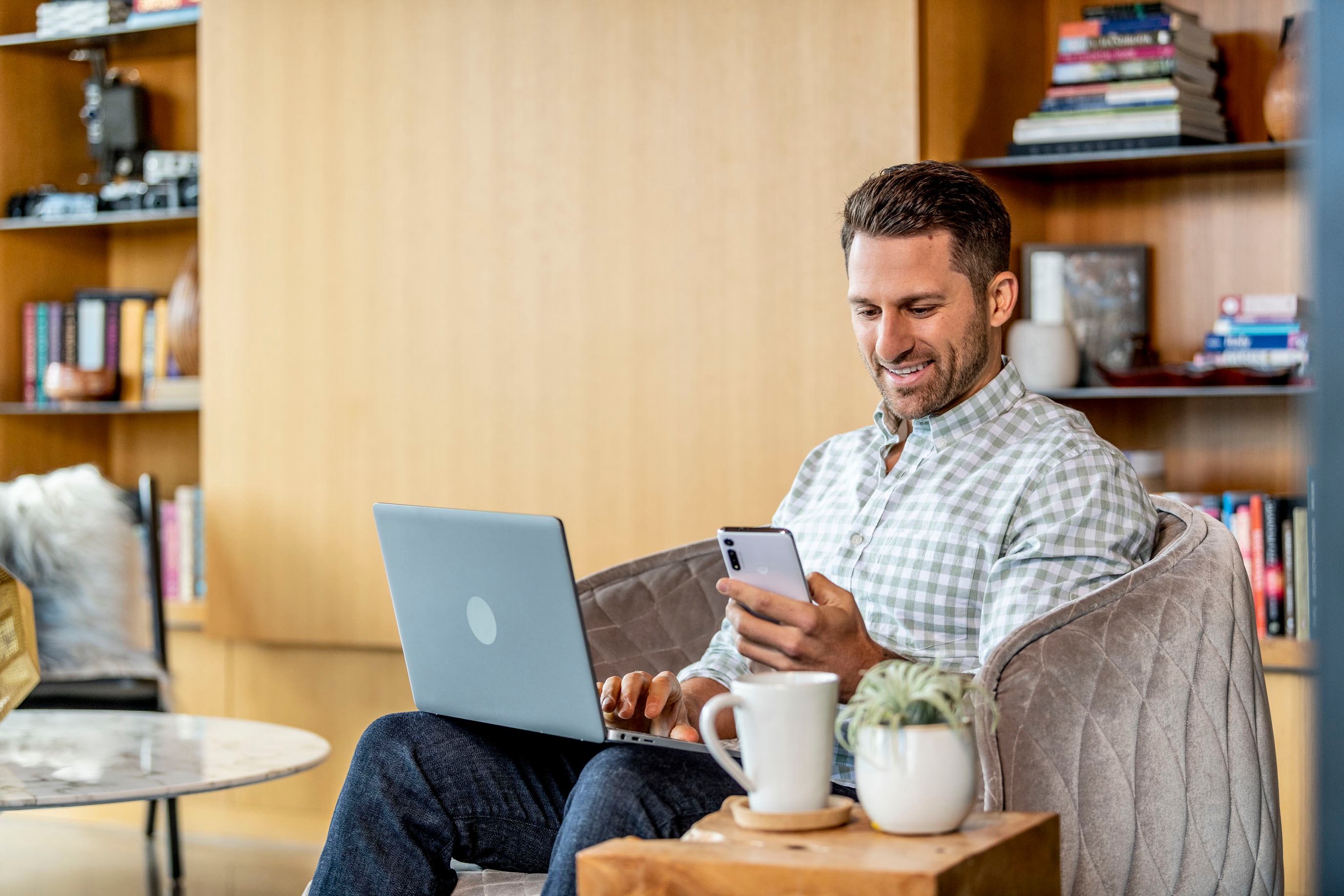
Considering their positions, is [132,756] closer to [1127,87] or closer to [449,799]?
[449,799]

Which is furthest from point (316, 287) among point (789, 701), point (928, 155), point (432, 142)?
point (789, 701)

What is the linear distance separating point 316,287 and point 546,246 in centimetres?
58

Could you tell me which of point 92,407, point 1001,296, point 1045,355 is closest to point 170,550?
point 92,407

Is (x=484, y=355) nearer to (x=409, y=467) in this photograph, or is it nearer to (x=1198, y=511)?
(x=409, y=467)

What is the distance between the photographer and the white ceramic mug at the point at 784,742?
1.12 m

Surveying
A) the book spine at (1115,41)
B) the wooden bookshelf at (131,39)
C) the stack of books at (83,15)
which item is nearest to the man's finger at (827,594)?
the book spine at (1115,41)

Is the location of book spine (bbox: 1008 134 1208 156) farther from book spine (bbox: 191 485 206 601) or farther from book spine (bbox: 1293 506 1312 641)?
book spine (bbox: 191 485 206 601)

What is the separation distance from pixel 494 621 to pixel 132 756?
0.99m

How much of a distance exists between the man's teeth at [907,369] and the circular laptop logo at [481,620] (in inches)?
24.7

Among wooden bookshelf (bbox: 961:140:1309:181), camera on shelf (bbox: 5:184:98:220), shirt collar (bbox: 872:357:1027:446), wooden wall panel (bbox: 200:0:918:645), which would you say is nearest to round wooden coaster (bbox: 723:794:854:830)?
shirt collar (bbox: 872:357:1027:446)

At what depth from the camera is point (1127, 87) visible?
8.91ft

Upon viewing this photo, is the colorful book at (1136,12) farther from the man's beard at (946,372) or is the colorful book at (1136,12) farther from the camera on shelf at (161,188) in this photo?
the camera on shelf at (161,188)

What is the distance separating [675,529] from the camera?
2949 mm

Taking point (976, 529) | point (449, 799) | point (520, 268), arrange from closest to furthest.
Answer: point (449, 799)
point (976, 529)
point (520, 268)
